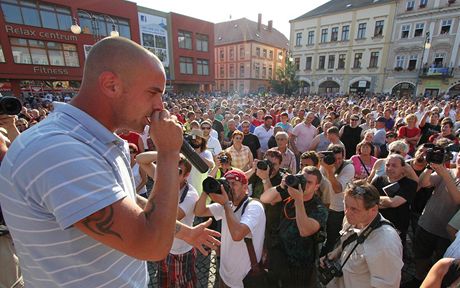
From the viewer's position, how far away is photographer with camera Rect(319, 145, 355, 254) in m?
3.41

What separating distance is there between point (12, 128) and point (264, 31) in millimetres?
54032

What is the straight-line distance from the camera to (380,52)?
1222 inches

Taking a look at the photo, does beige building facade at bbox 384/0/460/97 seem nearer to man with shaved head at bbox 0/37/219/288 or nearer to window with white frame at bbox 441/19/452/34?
window with white frame at bbox 441/19/452/34

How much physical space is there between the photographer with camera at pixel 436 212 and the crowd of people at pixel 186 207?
1 cm

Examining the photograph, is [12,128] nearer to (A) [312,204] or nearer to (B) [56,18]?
(A) [312,204]

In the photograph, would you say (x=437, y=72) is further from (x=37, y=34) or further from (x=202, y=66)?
(x=37, y=34)

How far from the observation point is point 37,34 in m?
20.5

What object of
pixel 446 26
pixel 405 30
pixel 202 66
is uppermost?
pixel 405 30

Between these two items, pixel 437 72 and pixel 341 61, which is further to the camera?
pixel 341 61

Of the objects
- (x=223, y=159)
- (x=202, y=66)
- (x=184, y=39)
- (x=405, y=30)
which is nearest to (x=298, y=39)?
(x=405, y=30)

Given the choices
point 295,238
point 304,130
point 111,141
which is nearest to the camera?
point 111,141

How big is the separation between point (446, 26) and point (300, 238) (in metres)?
37.3

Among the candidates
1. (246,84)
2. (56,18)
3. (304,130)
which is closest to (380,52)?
(246,84)

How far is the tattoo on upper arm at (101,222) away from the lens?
0.83m
